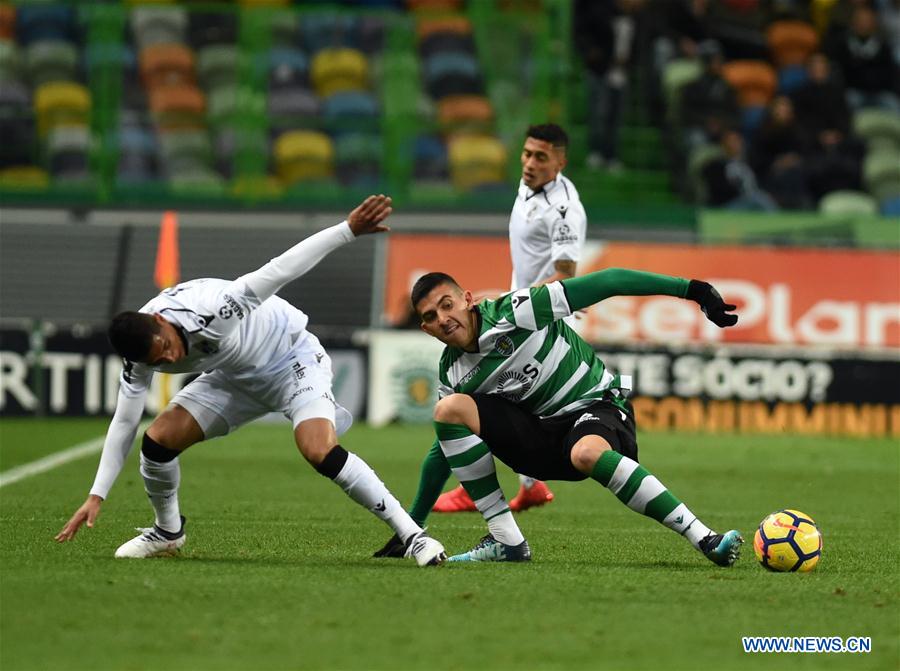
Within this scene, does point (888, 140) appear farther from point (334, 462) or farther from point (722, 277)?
point (334, 462)

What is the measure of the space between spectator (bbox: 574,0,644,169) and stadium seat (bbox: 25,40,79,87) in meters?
6.17

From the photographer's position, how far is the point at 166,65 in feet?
67.2

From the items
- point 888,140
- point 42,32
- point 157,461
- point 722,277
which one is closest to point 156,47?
point 42,32

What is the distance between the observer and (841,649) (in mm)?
5629

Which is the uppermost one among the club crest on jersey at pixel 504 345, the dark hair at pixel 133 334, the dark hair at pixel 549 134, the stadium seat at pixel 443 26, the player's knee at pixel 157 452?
the stadium seat at pixel 443 26

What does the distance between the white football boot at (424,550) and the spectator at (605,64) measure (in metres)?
14.1

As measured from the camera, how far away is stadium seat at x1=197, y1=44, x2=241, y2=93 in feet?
66.6

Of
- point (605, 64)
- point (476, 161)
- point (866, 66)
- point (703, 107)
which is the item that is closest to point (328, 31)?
point (476, 161)

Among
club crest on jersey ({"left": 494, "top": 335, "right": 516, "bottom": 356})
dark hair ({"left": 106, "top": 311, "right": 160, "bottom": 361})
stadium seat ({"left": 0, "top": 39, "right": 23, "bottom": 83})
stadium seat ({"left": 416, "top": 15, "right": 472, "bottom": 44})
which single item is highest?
stadium seat ({"left": 416, "top": 15, "right": 472, "bottom": 44})

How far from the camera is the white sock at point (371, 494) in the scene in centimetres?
745

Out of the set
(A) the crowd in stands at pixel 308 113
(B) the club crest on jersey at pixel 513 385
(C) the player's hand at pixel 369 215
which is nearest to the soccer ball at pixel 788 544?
(B) the club crest on jersey at pixel 513 385

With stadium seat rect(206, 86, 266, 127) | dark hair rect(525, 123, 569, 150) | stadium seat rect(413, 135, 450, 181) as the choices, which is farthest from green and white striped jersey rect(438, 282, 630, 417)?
stadium seat rect(206, 86, 266, 127)

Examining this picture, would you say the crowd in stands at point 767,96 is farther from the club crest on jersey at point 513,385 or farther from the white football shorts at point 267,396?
the white football shorts at point 267,396

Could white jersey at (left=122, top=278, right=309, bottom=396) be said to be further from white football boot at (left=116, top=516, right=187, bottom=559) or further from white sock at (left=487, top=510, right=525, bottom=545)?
white sock at (left=487, top=510, right=525, bottom=545)
